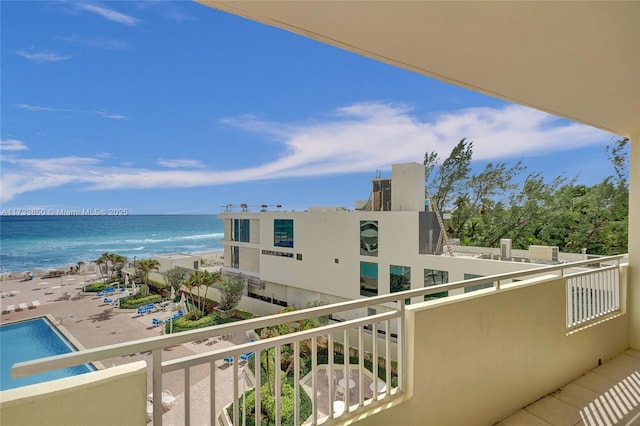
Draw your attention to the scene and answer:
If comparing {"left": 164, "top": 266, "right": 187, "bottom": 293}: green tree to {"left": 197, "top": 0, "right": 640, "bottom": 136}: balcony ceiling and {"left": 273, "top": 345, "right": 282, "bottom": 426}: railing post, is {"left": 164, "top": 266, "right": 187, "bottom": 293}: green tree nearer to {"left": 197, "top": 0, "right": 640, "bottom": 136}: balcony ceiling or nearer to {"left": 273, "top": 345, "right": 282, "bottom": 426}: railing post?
{"left": 273, "top": 345, "right": 282, "bottom": 426}: railing post

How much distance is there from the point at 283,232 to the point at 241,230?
2914 millimetres

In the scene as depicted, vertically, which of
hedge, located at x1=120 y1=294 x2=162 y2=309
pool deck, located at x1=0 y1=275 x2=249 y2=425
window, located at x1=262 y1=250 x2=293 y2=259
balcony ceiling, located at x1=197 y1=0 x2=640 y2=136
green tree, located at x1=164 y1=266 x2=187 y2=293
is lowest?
pool deck, located at x1=0 y1=275 x2=249 y2=425

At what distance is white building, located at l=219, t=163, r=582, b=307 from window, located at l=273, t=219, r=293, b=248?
4 centimetres

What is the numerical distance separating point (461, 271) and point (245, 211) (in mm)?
10208

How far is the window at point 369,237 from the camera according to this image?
36.3 feet

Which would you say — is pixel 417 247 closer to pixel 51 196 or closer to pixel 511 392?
pixel 511 392

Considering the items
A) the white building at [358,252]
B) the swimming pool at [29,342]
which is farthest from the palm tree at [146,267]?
the white building at [358,252]

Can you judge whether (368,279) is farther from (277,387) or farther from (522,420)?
(277,387)

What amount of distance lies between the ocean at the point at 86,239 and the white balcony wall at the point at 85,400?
97.0 feet

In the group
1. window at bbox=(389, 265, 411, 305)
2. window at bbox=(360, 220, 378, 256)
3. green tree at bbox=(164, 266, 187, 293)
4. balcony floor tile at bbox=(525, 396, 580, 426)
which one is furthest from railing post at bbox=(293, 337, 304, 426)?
green tree at bbox=(164, 266, 187, 293)

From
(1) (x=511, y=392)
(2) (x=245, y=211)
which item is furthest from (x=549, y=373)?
(2) (x=245, y=211)

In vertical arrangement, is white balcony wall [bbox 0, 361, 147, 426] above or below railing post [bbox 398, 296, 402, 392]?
above

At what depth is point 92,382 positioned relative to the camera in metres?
0.91

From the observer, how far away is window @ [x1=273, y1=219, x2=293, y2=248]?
43.6 feet
